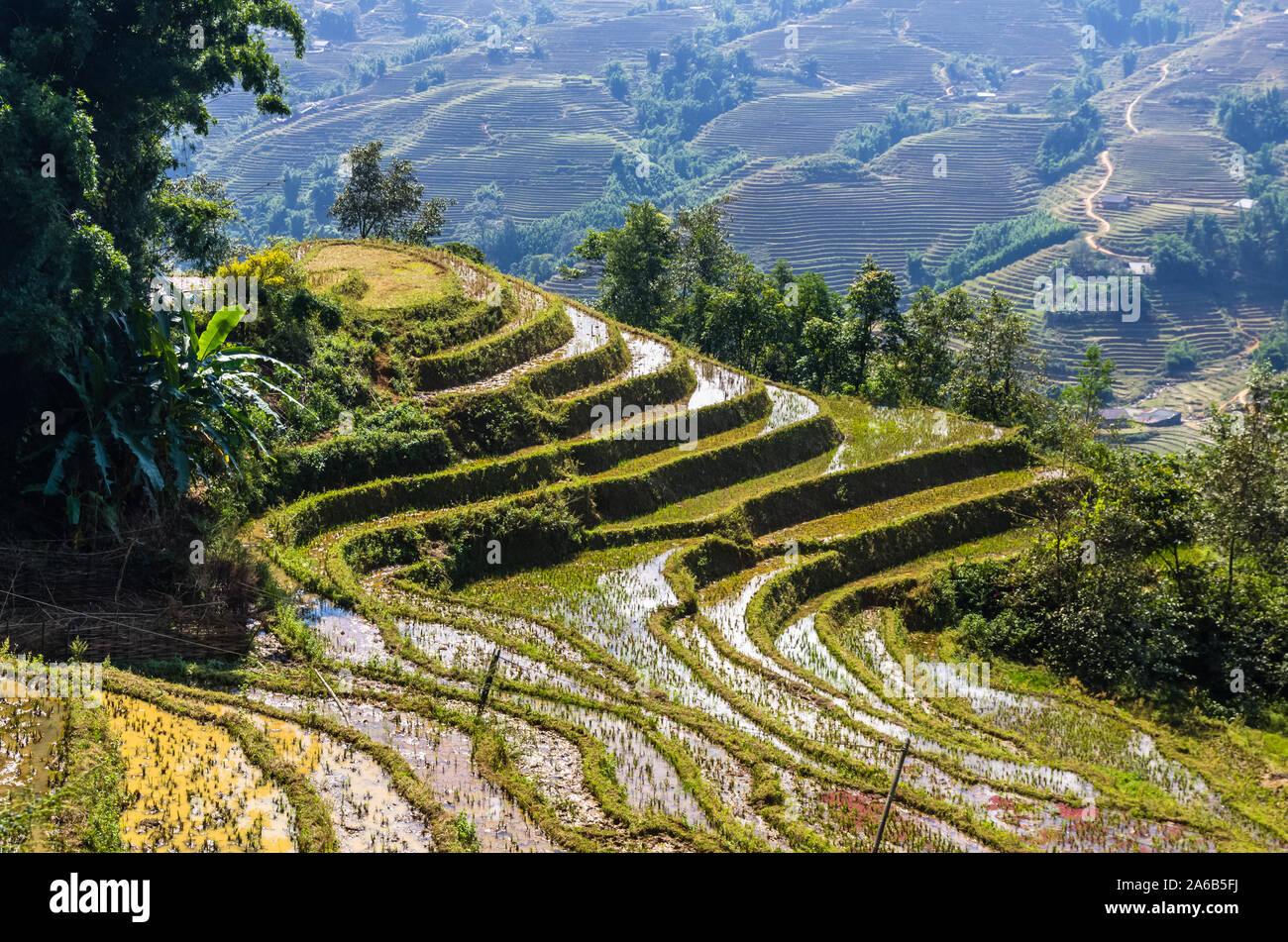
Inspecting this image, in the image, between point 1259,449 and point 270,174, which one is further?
point 270,174

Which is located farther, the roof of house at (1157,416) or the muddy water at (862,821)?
the roof of house at (1157,416)

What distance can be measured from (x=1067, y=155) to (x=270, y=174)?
100871mm

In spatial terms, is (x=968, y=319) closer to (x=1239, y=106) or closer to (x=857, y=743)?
(x=857, y=743)

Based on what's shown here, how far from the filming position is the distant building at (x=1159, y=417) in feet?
240

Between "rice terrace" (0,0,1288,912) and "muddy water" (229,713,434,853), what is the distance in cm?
7

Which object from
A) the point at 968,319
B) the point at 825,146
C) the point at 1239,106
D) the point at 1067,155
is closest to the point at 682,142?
the point at 825,146

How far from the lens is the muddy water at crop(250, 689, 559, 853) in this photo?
33.4 feet

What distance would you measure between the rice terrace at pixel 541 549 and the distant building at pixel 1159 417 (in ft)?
144

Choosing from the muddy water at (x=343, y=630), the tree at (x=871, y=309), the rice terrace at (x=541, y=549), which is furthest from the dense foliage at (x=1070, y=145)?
the muddy water at (x=343, y=630)

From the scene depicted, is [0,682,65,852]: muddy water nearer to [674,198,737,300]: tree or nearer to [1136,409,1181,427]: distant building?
[674,198,737,300]: tree

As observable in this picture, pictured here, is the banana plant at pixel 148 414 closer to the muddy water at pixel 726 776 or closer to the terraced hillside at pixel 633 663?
the terraced hillside at pixel 633 663

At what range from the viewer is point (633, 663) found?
17.1m

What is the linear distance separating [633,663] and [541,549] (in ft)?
15.8
